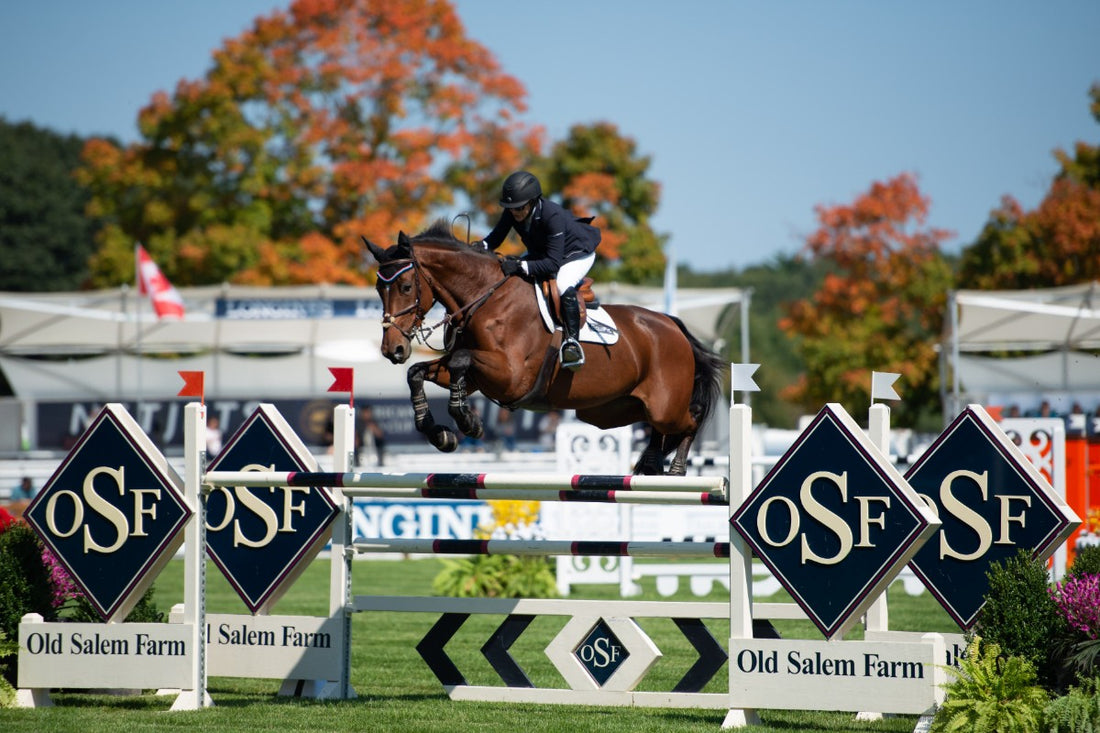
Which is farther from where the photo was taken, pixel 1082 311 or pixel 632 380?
pixel 1082 311

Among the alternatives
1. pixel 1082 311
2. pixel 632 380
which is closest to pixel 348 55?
pixel 1082 311

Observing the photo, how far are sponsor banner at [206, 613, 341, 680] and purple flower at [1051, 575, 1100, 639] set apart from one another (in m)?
3.14

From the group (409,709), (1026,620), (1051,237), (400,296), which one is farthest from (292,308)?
(1026,620)

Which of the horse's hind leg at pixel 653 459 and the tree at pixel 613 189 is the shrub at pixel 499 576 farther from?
the tree at pixel 613 189

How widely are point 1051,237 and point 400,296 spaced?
21.8 meters

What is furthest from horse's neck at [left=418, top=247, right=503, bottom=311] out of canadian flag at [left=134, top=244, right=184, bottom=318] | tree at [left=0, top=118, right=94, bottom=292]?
tree at [left=0, top=118, right=94, bottom=292]

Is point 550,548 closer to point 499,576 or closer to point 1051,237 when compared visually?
point 499,576

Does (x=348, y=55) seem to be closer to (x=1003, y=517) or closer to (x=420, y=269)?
(x=420, y=269)

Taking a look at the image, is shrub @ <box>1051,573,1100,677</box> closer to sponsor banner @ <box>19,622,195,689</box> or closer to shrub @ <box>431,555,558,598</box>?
sponsor banner @ <box>19,622,195,689</box>

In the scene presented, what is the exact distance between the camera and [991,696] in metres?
4.36

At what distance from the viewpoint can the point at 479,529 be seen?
1062 centimetres

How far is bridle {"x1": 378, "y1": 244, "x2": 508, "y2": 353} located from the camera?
582 centimetres

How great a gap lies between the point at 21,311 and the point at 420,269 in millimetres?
20597

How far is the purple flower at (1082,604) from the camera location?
440 cm
